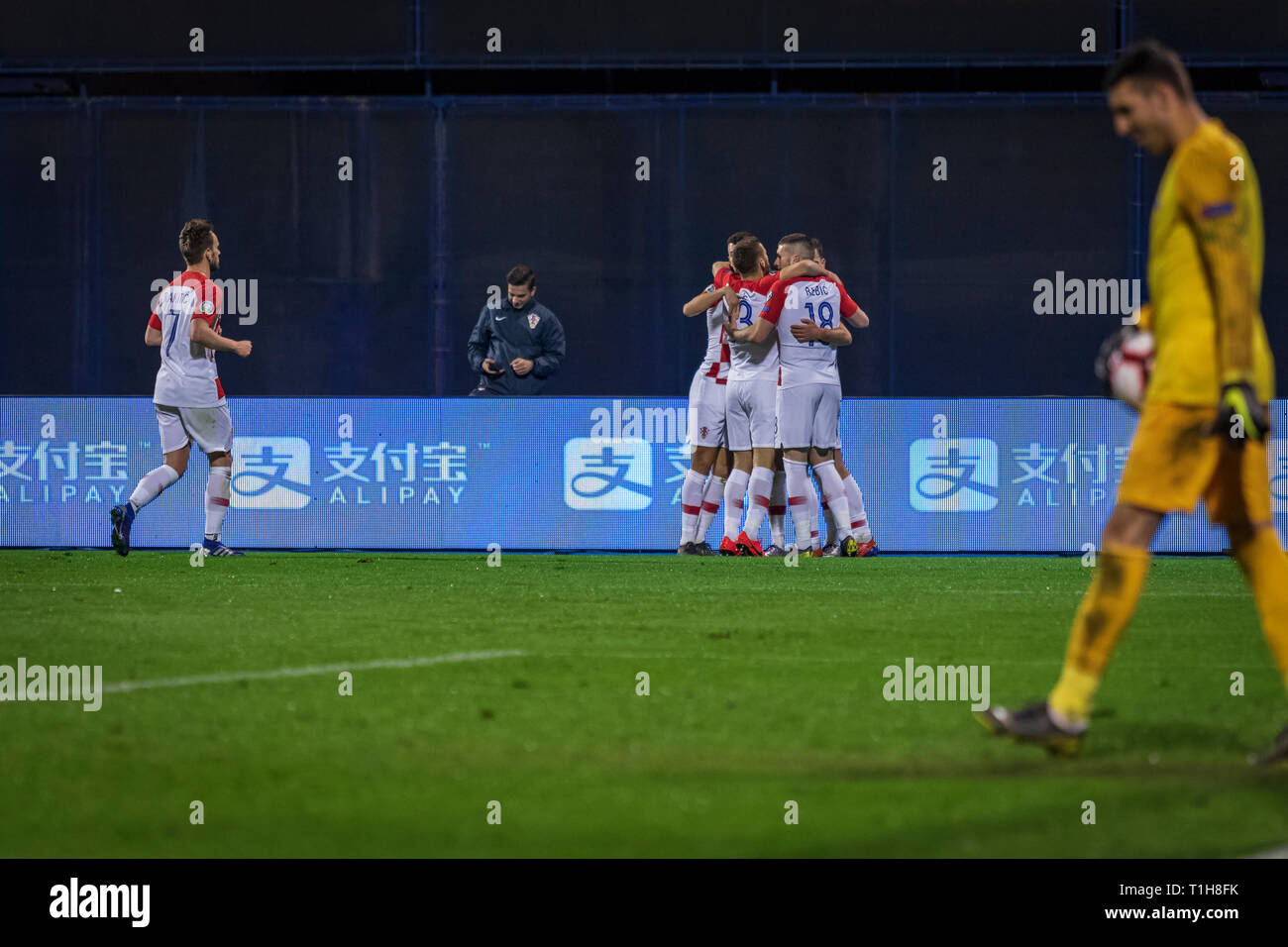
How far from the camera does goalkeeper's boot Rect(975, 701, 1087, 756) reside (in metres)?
4.75

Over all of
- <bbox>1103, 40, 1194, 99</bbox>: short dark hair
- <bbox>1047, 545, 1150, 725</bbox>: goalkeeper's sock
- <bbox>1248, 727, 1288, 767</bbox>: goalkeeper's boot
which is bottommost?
<bbox>1248, 727, 1288, 767</bbox>: goalkeeper's boot

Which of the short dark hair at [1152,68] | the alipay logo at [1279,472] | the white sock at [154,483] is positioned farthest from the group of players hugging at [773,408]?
the short dark hair at [1152,68]

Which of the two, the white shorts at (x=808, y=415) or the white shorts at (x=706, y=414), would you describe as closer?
the white shorts at (x=808, y=415)

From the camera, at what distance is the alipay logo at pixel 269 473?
14.8m

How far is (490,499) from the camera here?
14727 millimetres

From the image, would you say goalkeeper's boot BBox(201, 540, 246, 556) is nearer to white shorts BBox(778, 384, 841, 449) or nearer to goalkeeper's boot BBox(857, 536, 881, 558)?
white shorts BBox(778, 384, 841, 449)

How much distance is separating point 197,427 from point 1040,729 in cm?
963

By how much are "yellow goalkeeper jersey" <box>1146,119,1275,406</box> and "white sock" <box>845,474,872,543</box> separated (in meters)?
9.31

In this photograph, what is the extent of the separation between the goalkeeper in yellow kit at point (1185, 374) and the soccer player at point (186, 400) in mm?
9373

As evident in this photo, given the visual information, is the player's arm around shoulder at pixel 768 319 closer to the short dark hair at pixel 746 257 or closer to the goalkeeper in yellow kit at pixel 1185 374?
the short dark hair at pixel 746 257

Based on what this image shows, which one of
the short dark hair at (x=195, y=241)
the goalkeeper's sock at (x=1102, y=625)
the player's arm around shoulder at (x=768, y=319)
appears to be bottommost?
the goalkeeper's sock at (x=1102, y=625)

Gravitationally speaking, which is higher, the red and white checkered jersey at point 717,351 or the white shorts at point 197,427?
the red and white checkered jersey at point 717,351
